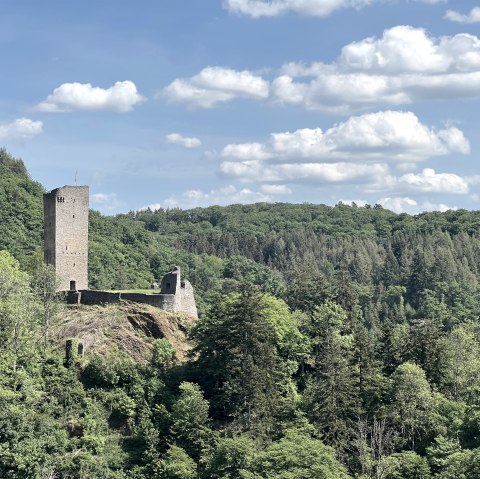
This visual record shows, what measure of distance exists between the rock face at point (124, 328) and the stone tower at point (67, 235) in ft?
17.8

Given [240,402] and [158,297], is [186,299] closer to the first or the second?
[158,297]

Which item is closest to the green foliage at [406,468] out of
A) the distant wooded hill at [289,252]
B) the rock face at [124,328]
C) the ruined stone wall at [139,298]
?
the rock face at [124,328]

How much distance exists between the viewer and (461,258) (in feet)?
450

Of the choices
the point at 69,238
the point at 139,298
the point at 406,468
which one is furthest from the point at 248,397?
the point at 69,238

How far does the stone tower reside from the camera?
6538cm

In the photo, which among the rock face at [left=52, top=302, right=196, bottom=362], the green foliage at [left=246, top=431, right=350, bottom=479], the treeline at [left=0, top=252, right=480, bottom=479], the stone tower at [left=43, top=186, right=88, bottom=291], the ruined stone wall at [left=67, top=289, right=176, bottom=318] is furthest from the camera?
the stone tower at [left=43, top=186, right=88, bottom=291]

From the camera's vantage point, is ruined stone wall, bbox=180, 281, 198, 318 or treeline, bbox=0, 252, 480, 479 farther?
ruined stone wall, bbox=180, 281, 198, 318

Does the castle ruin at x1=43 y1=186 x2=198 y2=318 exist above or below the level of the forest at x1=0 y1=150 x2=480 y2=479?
above

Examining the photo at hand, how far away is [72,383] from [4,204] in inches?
2456

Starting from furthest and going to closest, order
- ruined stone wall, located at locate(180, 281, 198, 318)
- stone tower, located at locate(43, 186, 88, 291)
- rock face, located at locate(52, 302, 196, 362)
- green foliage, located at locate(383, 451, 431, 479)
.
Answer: stone tower, located at locate(43, 186, 88, 291)
ruined stone wall, located at locate(180, 281, 198, 318)
rock face, located at locate(52, 302, 196, 362)
green foliage, located at locate(383, 451, 431, 479)

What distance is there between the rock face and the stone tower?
213 inches

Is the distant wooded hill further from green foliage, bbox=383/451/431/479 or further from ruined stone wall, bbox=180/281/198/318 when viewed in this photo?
green foliage, bbox=383/451/431/479

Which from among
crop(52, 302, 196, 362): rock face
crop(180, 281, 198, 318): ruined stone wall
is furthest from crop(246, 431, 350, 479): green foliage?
crop(180, 281, 198, 318): ruined stone wall

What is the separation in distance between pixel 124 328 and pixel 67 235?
1029 centimetres
